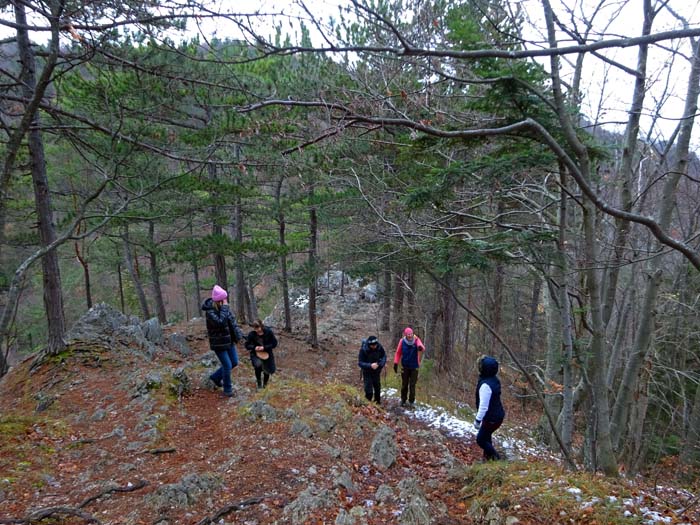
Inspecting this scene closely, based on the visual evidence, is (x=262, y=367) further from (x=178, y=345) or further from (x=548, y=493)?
(x=178, y=345)

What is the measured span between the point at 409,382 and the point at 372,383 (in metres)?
0.98

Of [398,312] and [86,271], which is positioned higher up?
[86,271]

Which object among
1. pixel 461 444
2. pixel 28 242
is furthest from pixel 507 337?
pixel 28 242

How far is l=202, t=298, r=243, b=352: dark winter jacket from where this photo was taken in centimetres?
616

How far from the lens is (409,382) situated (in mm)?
8453

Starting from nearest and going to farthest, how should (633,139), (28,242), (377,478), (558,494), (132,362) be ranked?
(558,494) → (377,478) → (633,139) → (132,362) → (28,242)

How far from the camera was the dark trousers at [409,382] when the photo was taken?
26.8 ft

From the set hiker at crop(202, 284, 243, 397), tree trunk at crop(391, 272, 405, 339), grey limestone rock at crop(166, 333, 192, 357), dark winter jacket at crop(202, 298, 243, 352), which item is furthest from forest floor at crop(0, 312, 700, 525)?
tree trunk at crop(391, 272, 405, 339)

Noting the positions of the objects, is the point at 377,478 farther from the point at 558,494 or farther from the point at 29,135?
→ the point at 29,135

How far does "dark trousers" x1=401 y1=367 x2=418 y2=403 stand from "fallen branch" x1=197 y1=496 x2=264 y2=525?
4.73m

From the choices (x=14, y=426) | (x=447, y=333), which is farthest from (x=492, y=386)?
(x=447, y=333)

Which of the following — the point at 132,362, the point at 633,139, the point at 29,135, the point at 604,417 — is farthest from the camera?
the point at 132,362

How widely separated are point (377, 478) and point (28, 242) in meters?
11.6

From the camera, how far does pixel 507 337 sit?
54.5ft
